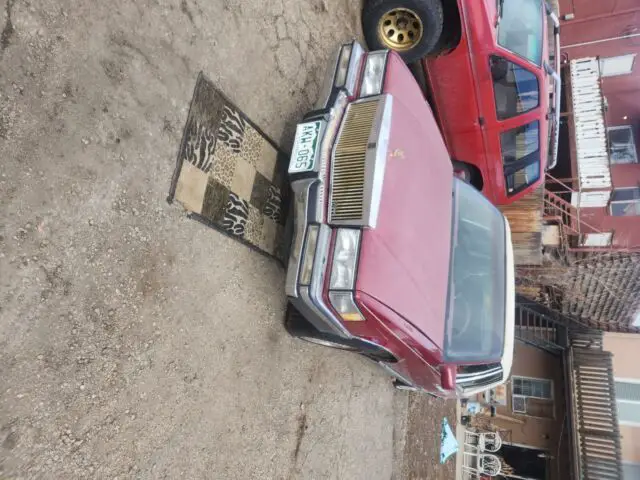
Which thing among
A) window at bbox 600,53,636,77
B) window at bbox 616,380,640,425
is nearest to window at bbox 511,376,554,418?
window at bbox 616,380,640,425

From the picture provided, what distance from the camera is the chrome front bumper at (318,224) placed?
9.49ft

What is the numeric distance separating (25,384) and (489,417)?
10.6 m

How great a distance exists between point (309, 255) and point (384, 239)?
1.54 ft

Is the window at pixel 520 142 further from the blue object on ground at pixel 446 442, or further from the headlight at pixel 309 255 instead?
the blue object on ground at pixel 446 442

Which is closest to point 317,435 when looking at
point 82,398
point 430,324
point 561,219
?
point 430,324

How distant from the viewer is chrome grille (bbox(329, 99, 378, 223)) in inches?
113

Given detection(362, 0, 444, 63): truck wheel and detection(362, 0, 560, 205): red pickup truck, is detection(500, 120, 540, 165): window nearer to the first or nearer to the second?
detection(362, 0, 560, 205): red pickup truck

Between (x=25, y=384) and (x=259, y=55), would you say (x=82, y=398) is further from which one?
(x=259, y=55)

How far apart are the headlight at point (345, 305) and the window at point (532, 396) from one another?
10040 mm

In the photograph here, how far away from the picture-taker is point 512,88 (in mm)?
4801

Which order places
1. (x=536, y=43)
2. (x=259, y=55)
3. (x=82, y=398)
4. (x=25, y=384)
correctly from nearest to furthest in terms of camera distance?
(x=25, y=384) → (x=82, y=398) → (x=259, y=55) → (x=536, y=43)

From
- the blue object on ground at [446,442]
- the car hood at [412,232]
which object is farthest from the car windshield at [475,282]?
the blue object on ground at [446,442]

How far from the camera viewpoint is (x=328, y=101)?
327 centimetres

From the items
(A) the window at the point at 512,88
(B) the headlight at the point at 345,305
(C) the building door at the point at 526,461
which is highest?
(A) the window at the point at 512,88
